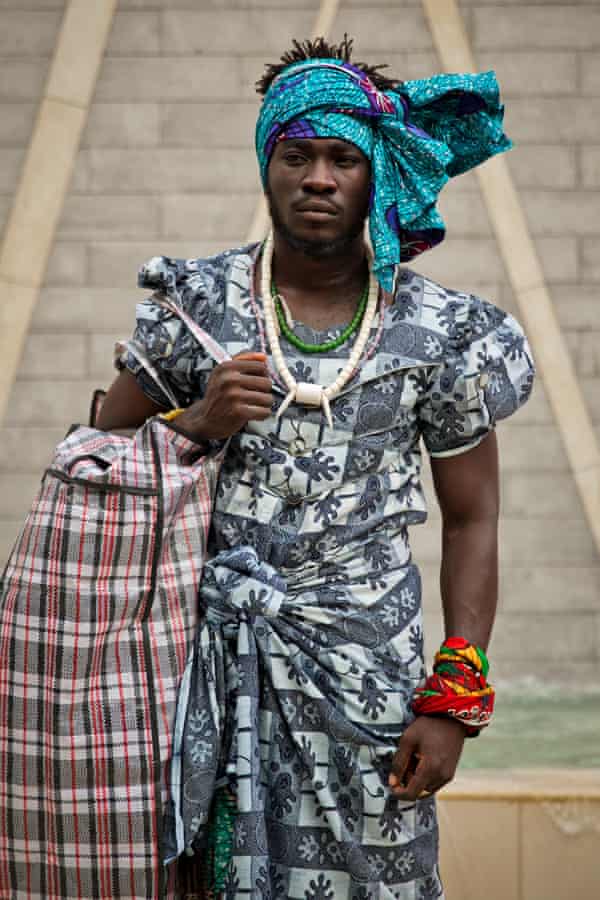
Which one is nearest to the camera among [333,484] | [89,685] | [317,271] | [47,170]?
[89,685]

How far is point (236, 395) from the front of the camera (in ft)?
6.80

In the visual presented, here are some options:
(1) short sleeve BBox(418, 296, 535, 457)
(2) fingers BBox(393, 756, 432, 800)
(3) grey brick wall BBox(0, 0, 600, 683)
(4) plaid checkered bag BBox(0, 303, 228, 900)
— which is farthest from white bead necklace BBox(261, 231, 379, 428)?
(3) grey brick wall BBox(0, 0, 600, 683)

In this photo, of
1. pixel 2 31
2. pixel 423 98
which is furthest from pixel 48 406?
pixel 423 98

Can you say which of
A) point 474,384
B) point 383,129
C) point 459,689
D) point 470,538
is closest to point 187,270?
point 383,129

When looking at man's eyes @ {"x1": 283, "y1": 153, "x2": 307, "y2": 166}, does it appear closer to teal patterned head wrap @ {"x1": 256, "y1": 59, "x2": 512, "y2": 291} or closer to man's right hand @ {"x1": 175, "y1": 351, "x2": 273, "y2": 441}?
teal patterned head wrap @ {"x1": 256, "y1": 59, "x2": 512, "y2": 291}

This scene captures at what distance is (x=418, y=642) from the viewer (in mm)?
2254

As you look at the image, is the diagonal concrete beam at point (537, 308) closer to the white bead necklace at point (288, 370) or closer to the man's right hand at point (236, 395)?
the white bead necklace at point (288, 370)

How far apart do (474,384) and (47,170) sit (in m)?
2.62

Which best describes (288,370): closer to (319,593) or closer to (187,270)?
(187,270)

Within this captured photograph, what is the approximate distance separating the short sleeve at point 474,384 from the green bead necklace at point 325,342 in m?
0.15

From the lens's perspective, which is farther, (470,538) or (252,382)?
(470,538)

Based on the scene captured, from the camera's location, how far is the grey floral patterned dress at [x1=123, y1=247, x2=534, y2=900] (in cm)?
210

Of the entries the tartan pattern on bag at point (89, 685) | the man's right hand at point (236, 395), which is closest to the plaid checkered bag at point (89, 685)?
the tartan pattern on bag at point (89, 685)

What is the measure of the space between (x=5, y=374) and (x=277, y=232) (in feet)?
7.82
